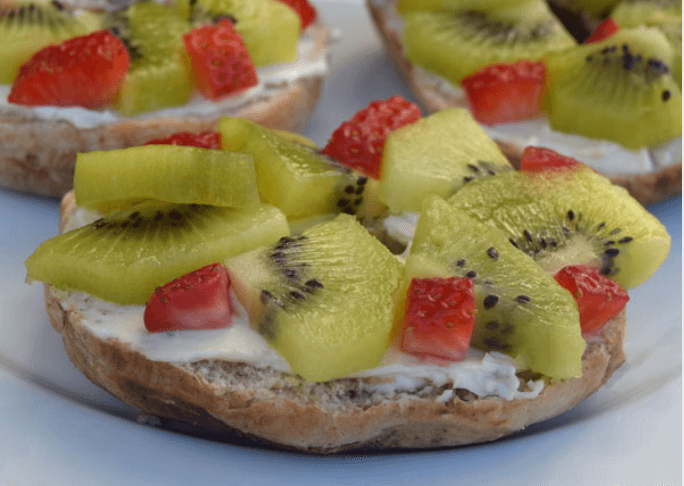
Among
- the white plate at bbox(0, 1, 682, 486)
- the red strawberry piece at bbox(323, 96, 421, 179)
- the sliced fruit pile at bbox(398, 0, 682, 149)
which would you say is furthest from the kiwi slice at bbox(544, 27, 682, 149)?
the white plate at bbox(0, 1, 682, 486)

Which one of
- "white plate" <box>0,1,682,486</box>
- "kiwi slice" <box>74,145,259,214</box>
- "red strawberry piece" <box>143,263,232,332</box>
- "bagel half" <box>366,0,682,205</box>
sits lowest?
"white plate" <box>0,1,682,486</box>

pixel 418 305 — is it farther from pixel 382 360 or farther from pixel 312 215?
pixel 312 215

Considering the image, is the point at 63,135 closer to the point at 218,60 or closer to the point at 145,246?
the point at 218,60

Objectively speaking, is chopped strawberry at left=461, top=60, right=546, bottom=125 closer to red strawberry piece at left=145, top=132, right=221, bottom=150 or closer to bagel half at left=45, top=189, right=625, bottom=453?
red strawberry piece at left=145, top=132, right=221, bottom=150

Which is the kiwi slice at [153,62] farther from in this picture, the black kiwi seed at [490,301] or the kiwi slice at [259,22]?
the black kiwi seed at [490,301]

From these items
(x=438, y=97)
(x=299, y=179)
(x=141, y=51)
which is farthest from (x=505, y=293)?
(x=141, y=51)

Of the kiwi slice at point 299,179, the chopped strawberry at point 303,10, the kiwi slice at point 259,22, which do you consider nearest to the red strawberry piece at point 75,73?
the kiwi slice at point 259,22
